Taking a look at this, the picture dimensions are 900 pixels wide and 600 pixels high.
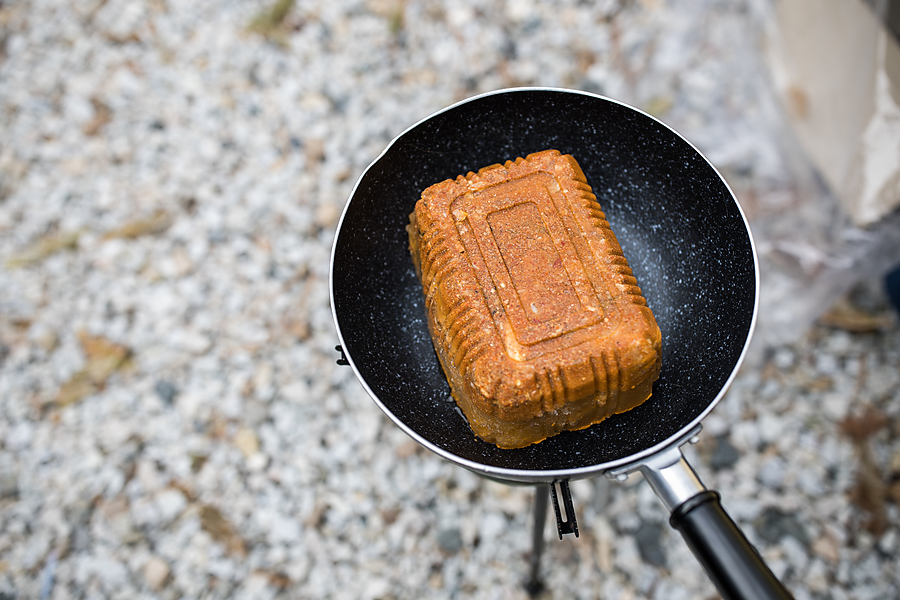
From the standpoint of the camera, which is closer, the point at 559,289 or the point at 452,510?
the point at 559,289

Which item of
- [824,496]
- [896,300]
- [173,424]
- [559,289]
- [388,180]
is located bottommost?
[824,496]

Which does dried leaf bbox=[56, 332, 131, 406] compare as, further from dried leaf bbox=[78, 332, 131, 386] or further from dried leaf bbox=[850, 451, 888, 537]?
dried leaf bbox=[850, 451, 888, 537]

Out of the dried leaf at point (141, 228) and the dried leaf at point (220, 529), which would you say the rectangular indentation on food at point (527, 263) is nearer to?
the dried leaf at point (220, 529)

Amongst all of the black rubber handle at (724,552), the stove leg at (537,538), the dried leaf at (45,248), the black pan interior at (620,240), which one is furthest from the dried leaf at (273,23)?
the black rubber handle at (724,552)

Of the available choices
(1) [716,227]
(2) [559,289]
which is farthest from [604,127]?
(2) [559,289]

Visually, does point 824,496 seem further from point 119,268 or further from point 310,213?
point 119,268

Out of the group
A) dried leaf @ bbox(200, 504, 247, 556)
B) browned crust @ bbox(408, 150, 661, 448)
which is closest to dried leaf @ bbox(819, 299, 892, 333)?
browned crust @ bbox(408, 150, 661, 448)
